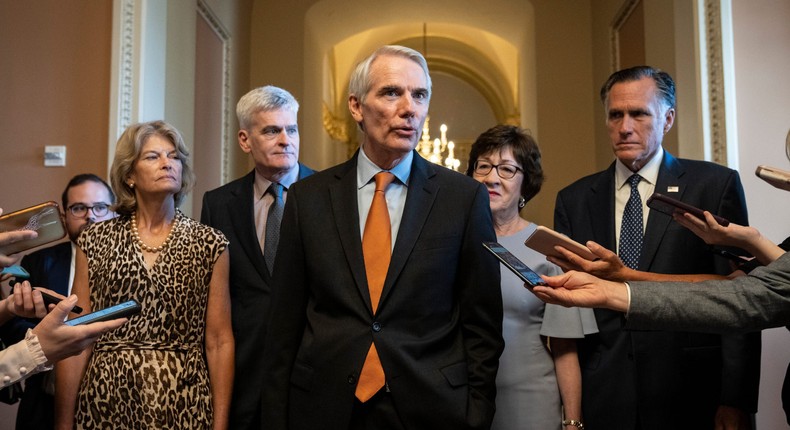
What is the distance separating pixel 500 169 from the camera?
2.60 m

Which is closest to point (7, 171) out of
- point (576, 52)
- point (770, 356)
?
point (770, 356)

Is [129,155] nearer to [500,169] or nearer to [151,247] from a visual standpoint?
[151,247]

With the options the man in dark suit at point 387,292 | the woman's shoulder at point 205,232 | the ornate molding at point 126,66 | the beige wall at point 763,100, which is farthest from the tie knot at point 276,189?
the beige wall at point 763,100

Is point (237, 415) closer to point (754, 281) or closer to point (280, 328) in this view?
point (280, 328)

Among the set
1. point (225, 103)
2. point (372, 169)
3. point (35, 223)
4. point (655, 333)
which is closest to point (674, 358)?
point (655, 333)

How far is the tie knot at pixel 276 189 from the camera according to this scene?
2.77 meters

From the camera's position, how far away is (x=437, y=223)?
6.47 ft

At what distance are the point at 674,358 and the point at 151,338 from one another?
169 centimetres

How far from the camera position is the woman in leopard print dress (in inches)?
90.4

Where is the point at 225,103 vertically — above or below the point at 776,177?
above

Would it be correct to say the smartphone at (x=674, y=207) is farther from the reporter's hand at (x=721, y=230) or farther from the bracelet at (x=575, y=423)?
the bracelet at (x=575, y=423)

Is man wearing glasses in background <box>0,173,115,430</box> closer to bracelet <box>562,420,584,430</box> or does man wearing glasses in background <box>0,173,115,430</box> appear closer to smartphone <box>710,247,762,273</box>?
bracelet <box>562,420,584,430</box>

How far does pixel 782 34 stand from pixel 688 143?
0.83 meters

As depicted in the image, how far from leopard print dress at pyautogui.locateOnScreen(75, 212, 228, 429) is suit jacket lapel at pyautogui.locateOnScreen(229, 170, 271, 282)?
0.15 meters
